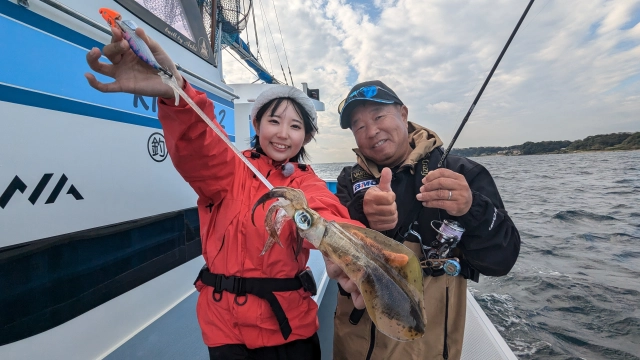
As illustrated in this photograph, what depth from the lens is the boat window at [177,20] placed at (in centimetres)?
292

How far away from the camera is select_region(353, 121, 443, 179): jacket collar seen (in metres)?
2.32

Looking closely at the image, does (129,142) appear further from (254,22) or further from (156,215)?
(254,22)

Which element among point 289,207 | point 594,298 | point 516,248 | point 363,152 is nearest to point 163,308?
point 363,152

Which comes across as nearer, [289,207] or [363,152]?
[289,207]

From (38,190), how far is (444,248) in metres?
2.74

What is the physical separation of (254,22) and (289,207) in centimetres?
903

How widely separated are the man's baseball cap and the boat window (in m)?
2.19

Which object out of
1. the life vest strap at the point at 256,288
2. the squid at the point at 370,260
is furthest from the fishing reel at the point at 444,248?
the life vest strap at the point at 256,288

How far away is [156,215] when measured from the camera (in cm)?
297

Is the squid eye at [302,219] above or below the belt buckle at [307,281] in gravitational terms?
above

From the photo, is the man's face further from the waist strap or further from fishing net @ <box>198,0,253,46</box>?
fishing net @ <box>198,0,253,46</box>

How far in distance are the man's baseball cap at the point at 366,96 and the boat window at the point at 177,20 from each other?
2.19 m

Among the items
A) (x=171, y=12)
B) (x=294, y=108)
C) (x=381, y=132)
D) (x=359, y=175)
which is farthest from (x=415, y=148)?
(x=171, y=12)

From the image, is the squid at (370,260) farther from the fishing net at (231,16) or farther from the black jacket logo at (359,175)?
the fishing net at (231,16)
